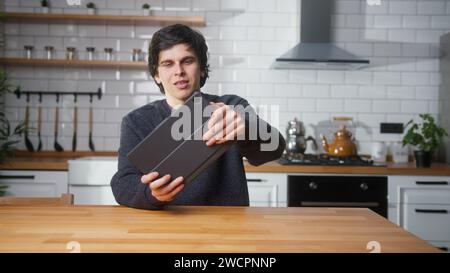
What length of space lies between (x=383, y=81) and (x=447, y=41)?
500mm

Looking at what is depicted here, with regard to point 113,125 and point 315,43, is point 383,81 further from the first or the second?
point 113,125

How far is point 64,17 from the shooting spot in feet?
9.83

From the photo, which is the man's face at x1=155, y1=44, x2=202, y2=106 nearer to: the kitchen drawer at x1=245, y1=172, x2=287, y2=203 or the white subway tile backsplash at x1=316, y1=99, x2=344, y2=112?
the kitchen drawer at x1=245, y1=172, x2=287, y2=203

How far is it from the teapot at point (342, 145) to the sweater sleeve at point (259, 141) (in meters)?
1.56

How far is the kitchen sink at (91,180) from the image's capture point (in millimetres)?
2625

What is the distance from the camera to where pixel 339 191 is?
2.60m

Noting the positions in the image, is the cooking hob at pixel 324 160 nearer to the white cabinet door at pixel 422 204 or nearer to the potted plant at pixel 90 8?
the white cabinet door at pixel 422 204

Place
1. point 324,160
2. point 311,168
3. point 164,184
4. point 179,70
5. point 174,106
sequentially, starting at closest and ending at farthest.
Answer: point 164,184
point 179,70
point 174,106
point 311,168
point 324,160

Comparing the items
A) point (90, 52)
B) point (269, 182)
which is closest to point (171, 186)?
point (269, 182)

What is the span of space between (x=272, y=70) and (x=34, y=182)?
1774mm

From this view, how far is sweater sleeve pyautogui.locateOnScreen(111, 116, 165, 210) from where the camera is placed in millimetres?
1119

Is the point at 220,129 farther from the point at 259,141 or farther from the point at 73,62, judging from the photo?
the point at 73,62

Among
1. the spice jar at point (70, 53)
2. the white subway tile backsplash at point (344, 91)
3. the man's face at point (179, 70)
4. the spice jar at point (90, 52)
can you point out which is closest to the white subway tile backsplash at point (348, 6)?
the white subway tile backsplash at point (344, 91)
